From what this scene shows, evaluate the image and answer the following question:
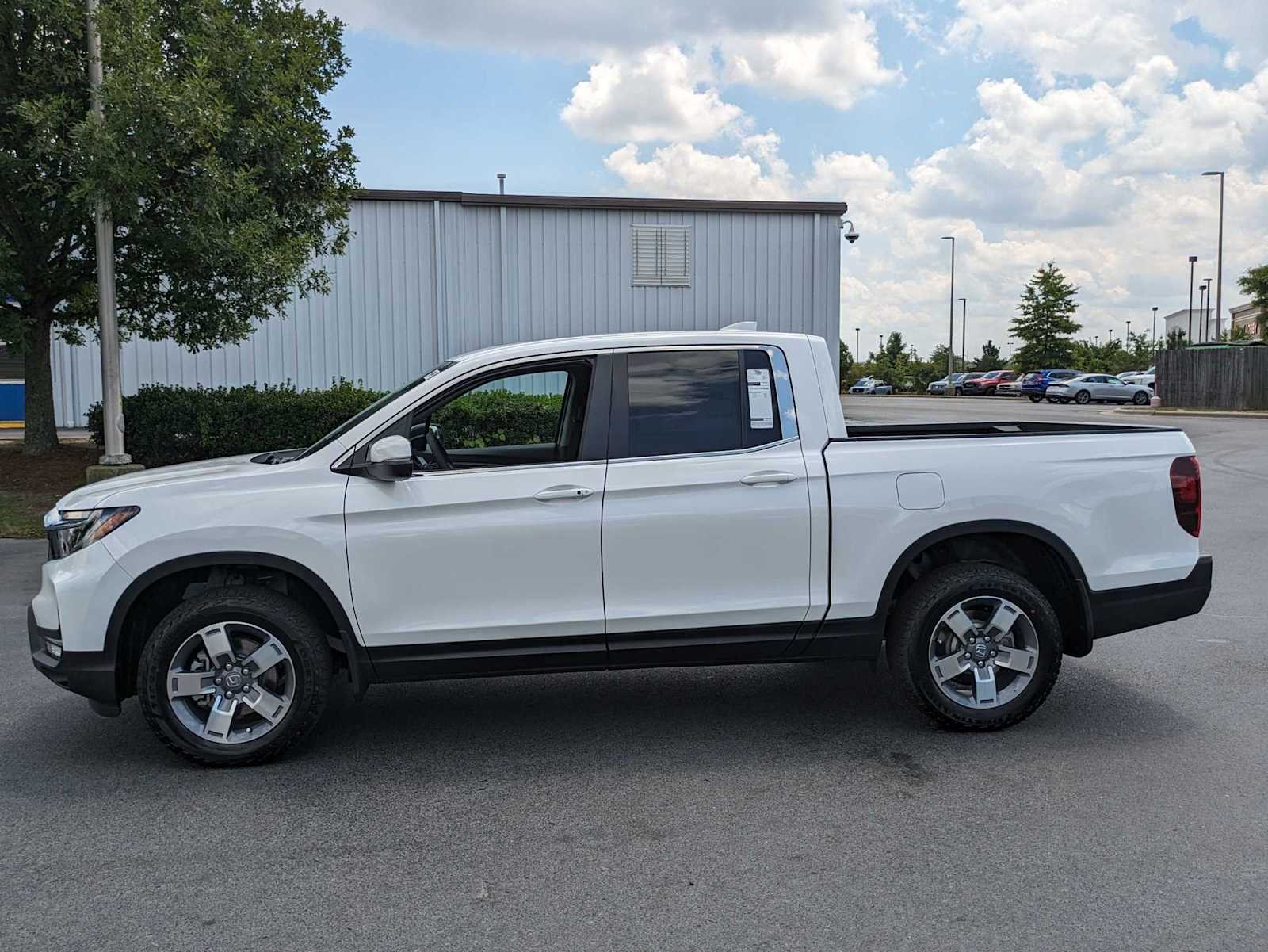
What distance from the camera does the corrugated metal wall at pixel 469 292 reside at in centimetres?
2230

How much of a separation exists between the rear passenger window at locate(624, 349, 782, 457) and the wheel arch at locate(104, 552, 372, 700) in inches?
57.3

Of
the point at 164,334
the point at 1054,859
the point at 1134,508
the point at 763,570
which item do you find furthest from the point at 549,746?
the point at 164,334

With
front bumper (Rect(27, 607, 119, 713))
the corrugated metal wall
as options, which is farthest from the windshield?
the corrugated metal wall

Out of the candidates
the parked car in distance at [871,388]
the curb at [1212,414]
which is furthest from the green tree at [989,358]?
the curb at [1212,414]

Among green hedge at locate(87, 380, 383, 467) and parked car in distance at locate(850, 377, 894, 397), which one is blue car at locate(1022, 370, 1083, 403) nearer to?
parked car in distance at locate(850, 377, 894, 397)

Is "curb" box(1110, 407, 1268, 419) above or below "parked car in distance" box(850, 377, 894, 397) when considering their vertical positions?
below

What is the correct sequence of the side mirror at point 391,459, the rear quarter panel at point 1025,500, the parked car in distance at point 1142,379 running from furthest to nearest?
the parked car in distance at point 1142,379 < the rear quarter panel at point 1025,500 < the side mirror at point 391,459

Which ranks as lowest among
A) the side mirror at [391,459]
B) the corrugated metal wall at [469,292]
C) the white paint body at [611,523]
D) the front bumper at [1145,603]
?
the front bumper at [1145,603]

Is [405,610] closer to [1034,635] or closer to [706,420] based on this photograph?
[706,420]

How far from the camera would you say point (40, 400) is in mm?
15539

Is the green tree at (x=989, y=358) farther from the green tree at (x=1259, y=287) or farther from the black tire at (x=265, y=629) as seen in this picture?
the black tire at (x=265, y=629)

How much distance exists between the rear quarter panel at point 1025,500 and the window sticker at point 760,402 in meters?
0.31

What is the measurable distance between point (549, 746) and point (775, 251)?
19.6 metres

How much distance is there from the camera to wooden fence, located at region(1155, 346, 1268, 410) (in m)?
39.4
